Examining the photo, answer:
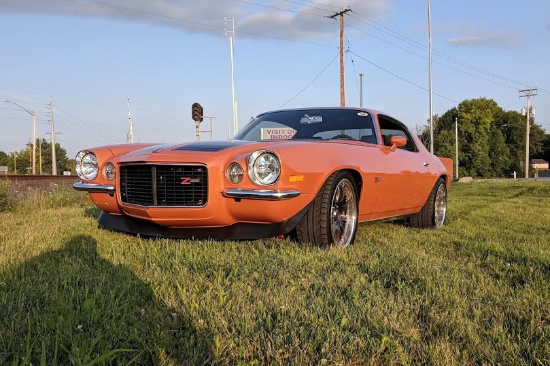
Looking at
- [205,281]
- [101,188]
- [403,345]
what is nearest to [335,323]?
[403,345]

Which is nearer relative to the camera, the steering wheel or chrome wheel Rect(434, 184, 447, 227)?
the steering wheel

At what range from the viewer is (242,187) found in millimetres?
3580

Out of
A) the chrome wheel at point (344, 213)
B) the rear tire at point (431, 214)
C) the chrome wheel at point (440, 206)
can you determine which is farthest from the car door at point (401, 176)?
the chrome wheel at point (344, 213)

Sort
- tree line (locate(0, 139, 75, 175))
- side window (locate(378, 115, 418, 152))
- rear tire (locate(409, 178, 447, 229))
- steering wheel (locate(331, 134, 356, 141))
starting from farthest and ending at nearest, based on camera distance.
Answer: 1. tree line (locate(0, 139, 75, 175))
2. rear tire (locate(409, 178, 447, 229))
3. side window (locate(378, 115, 418, 152))
4. steering wheel (locate(331, 134, 356, 141))

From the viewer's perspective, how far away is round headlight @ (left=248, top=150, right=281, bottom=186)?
357 cm

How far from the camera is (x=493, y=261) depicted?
3543 millimetres

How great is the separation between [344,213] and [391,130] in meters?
1.93

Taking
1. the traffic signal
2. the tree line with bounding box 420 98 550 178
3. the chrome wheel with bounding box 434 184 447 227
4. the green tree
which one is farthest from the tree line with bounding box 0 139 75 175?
the chrome wheel with bounding box 434 184 447 227

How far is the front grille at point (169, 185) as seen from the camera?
3664 mm

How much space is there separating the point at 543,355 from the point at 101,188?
3.50m

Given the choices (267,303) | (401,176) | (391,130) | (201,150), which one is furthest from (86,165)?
(391,130)

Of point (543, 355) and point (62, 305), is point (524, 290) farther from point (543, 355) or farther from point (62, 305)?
point (62, 305)

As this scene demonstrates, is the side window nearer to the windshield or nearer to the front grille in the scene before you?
the windshield

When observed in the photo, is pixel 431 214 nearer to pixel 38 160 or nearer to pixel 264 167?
pixel 264 167
